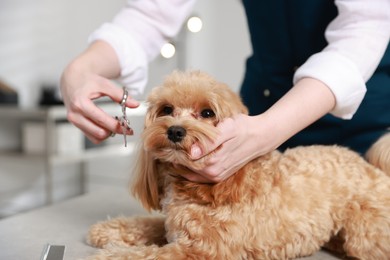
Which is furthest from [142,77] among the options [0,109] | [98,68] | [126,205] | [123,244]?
[0,109]

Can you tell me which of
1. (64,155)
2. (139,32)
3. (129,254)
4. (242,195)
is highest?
(139,32)

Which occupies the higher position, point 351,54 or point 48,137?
point 351,54

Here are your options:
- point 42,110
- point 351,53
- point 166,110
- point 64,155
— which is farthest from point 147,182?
point 64,155

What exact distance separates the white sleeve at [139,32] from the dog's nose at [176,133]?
0.49 metres

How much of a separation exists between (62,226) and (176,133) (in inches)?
21.0

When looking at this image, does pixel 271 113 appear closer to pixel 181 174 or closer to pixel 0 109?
pixel 181 174

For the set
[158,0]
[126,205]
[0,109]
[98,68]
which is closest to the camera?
[98,68]

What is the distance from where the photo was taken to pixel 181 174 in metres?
0.88

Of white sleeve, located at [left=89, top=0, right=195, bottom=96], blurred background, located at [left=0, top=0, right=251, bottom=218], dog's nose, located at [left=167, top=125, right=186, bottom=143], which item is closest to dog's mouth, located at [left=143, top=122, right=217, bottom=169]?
dog's nose, located at [left=167, top=125, right=186, bottom=143]

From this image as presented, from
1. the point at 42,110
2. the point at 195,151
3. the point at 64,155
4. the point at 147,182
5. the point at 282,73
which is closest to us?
the point at 195,151

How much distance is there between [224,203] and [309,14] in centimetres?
59

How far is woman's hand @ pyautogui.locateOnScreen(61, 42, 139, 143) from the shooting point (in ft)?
3.29

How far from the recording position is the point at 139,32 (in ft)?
4.29

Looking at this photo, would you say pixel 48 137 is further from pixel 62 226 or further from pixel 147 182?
pixel 147 182
